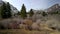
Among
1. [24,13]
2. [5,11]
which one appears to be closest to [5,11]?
[5,11]

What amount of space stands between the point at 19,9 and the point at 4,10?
0.42 meters

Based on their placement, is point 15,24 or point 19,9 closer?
point 15,24

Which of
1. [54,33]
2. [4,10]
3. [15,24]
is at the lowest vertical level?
[54,33]

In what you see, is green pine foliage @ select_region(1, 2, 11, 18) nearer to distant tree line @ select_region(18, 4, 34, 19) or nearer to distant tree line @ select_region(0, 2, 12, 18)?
distant tree line @ select_region(0, 2, 12, 18)

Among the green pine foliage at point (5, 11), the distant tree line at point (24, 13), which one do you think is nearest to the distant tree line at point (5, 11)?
the green pine foliage at point (5, 11)

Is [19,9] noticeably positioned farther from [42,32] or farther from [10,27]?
[42,32]

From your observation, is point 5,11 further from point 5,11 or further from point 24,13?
point 24,13

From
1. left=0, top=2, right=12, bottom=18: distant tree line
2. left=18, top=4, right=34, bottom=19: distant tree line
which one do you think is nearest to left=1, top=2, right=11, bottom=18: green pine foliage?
left=0, top=2, right=12, bottom=18: distant tree line

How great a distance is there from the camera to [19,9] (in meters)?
3.80

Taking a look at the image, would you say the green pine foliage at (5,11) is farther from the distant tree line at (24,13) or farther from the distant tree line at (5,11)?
the distant tree line at (24,13)

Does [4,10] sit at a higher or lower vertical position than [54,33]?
higher

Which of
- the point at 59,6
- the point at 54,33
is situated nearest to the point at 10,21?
the point at 54,33

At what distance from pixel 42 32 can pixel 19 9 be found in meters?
0.91

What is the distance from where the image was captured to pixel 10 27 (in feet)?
11.7
